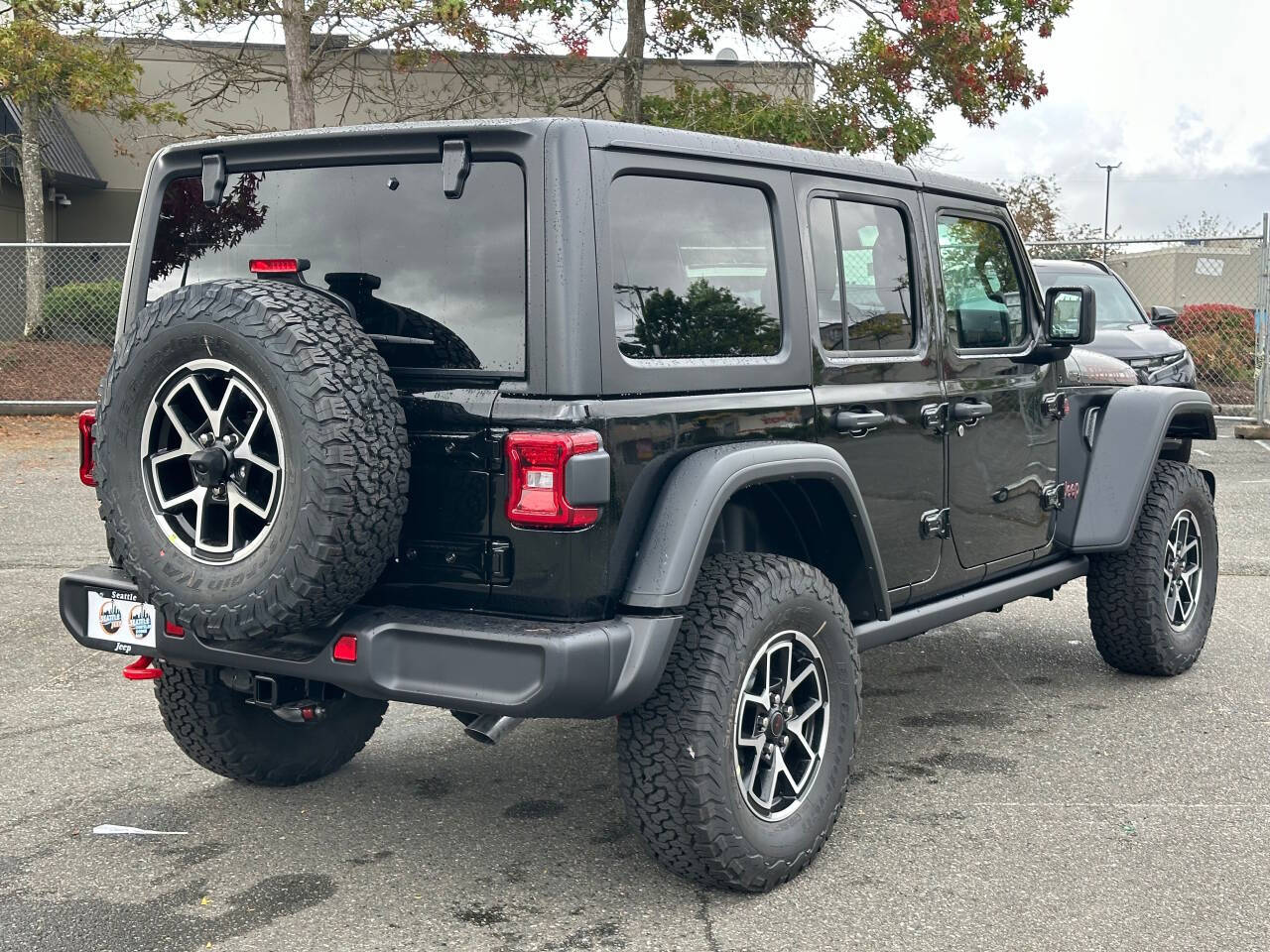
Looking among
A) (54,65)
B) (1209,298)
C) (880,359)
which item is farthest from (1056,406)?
(1209,298)

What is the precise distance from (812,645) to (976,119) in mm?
11982

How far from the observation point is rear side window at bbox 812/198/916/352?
4023 mm

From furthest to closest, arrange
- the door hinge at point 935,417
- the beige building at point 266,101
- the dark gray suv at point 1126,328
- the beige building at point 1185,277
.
→ the beige building at point 1185,277, the beige building at point 266,101, the dark gray suv at point 1126,328, the door hinge at point 935,417

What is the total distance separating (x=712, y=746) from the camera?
3.33 meters

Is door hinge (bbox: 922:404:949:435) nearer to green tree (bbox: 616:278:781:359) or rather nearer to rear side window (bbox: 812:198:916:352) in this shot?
rear side window (bbox: 812:198:916:352)

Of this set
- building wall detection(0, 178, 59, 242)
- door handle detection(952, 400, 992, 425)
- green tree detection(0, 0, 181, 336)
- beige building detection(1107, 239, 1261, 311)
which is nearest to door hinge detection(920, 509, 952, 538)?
door handle detection(952, 400, 992, 425)

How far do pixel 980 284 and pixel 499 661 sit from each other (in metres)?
2.55


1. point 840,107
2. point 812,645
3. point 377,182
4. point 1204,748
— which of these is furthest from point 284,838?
point 840,107

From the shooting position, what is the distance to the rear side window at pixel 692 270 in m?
3.39

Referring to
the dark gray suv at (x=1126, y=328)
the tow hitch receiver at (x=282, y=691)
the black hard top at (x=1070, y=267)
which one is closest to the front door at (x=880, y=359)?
the tow hitch receiver at (x=282, y=691)

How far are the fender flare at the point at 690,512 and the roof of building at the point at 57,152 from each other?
1857 cm

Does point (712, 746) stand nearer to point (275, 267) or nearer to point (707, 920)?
point (707, 920)

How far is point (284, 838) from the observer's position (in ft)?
12.8

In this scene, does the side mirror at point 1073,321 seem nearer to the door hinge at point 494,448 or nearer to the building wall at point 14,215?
the door hinge at point 494,448
